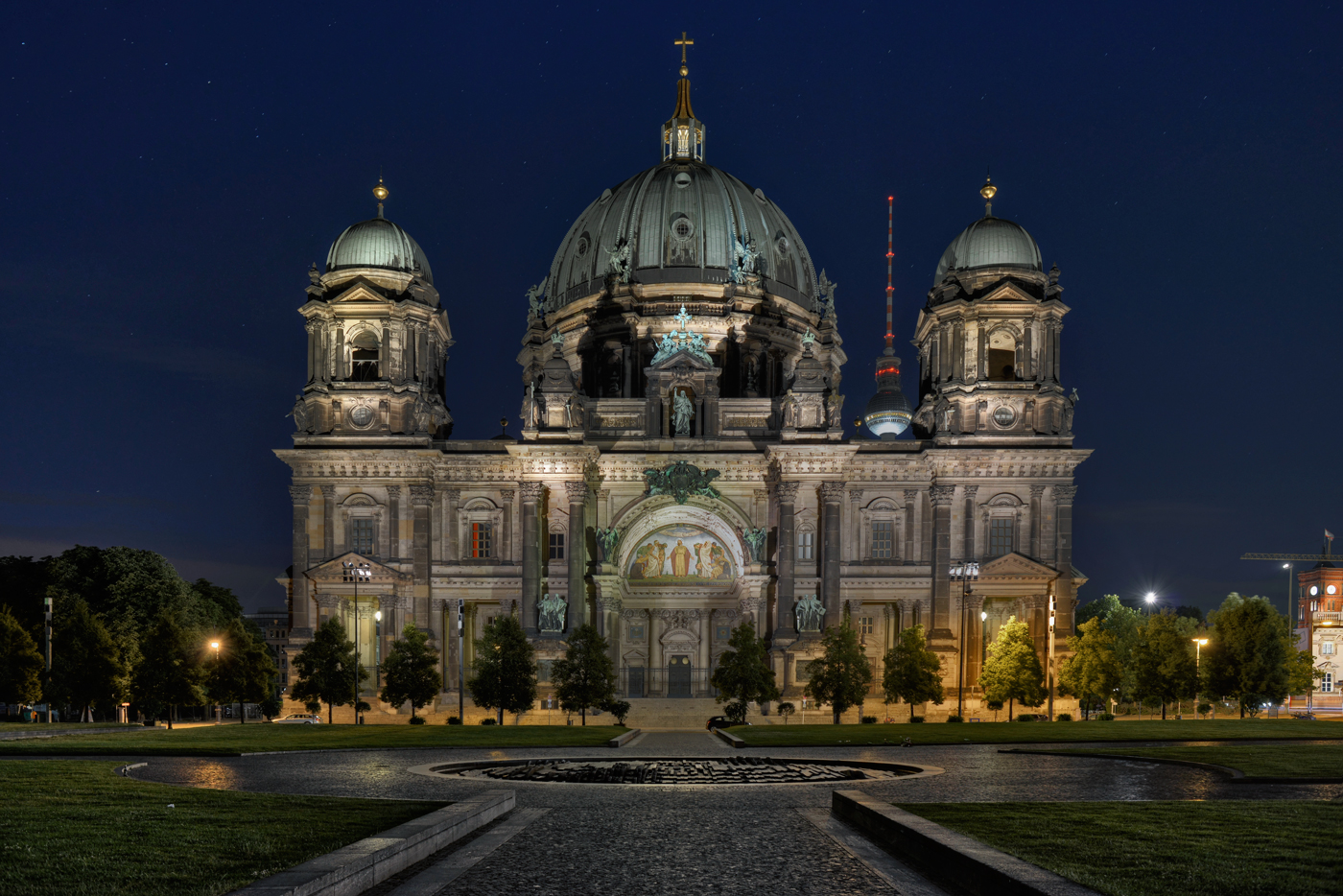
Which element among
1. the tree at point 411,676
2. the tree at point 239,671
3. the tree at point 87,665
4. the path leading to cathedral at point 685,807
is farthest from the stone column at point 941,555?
the tree at point 87,665

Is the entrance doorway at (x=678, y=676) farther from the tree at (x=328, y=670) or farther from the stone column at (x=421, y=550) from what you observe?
the tree at (x=328, y=670)

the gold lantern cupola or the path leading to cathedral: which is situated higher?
the gold lantern cupola

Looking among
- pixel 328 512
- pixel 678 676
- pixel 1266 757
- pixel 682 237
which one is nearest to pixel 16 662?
pixel 328 512

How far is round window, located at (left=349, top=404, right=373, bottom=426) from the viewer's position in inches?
3049

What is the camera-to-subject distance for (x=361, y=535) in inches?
3024

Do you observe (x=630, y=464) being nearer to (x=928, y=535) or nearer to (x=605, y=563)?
(x=605, y=563)

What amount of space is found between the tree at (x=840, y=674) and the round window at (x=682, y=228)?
3923cm

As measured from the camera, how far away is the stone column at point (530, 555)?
74.2m

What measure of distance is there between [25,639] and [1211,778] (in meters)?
56.3

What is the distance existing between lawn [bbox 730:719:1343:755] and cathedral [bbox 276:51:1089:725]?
24.4 m

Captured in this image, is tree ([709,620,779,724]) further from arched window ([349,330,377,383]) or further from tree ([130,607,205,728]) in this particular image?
arched window ([349,330,377,383])

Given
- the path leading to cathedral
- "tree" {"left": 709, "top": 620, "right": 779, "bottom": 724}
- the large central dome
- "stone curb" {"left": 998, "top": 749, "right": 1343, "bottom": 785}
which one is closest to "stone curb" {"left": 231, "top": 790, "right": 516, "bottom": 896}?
the path leading to cathedral

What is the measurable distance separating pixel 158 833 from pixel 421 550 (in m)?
62.1

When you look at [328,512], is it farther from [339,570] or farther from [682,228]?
[682,228]
